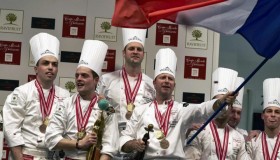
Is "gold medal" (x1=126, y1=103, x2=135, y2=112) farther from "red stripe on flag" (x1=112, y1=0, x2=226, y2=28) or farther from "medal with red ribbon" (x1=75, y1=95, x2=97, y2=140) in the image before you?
"red stripe on flag" (x1=112, y1=0, x2=226, y2=28)

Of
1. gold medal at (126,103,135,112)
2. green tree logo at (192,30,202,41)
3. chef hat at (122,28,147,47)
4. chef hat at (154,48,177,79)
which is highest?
green tree logo at (192,30,202,41)

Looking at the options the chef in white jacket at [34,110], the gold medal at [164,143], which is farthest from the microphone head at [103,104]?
the gold medal at [164,143]

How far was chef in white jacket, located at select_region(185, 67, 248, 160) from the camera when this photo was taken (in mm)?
7570

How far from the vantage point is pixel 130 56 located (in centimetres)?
768

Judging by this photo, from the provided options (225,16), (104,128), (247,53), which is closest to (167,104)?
(104,128)

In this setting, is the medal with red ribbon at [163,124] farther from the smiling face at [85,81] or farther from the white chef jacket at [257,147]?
the white chef jacket at [257,147]

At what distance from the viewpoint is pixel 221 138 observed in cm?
762

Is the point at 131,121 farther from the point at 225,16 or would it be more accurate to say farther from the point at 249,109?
the point at 249,109

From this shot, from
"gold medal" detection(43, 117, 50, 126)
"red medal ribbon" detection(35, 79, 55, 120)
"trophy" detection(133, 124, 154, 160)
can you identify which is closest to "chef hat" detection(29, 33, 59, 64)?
"red medal ribbon" detection(35, 79, 55, 120)

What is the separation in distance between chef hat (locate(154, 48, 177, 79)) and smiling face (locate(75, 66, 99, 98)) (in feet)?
2.04

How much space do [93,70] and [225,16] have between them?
1593mm

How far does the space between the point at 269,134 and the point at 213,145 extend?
0.59 meters

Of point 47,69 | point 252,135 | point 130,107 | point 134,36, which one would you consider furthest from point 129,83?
point 252,135

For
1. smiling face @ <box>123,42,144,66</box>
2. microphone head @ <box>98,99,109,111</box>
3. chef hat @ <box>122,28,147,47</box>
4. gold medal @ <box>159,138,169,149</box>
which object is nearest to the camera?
microphone head @ <box>98,99,109,111</box>
